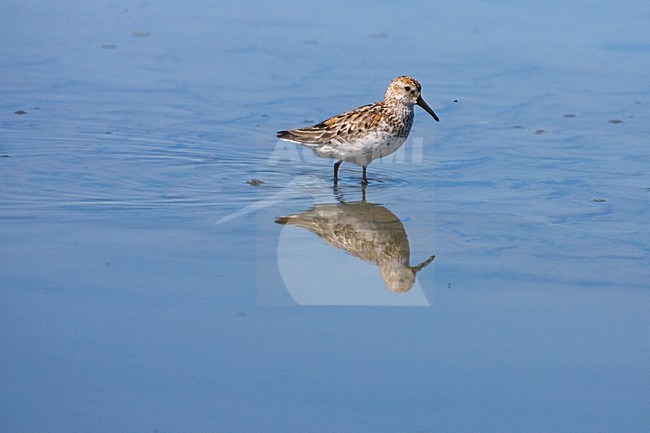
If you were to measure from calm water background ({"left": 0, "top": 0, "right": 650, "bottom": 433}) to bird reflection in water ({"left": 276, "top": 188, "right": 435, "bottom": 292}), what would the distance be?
10 cm

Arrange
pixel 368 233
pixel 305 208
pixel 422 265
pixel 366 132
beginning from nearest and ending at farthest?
1. pixel 422 265
2. pixel 368 233
3. pixel 305 208
4. pixel 366 132

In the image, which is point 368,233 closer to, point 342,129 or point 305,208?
point 305,208

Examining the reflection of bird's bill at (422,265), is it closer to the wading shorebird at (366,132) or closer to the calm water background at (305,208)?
the calm water background at (305,208)

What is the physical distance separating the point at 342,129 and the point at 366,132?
8.1 inches

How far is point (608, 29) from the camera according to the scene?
13.9 meters

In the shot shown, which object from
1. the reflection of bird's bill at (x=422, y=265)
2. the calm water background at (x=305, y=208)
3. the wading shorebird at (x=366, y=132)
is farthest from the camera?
the wading shorebird at (x=366, y=132)

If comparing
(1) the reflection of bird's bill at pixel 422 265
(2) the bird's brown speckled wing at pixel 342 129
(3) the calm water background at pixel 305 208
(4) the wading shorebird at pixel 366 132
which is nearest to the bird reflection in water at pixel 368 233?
(1) the reflection of bird's bill at pixel 422 265

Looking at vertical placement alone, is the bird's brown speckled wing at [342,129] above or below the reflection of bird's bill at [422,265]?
above

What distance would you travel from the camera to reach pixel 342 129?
30.7 feet

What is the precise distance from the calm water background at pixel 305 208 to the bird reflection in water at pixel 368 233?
0.10 metres

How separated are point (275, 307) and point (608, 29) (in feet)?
29.6

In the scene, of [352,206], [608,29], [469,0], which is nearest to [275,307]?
[352,206]

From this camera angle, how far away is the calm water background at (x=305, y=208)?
17.0 feet

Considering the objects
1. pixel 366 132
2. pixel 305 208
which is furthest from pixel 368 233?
pixel 366 132
